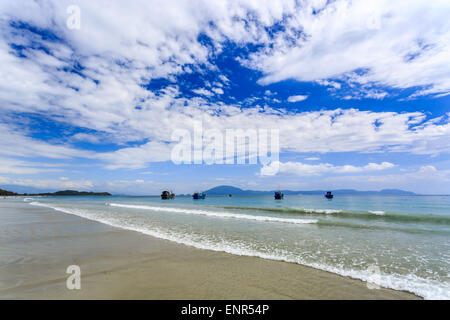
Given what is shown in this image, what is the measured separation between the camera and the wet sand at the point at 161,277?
5.04 m

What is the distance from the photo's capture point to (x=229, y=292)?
17.0 ft

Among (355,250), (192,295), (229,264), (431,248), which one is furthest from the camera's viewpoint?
(431,248)

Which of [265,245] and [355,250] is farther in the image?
[265,245]

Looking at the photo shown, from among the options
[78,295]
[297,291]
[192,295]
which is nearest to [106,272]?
[78,295]

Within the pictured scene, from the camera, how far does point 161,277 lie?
6.04 meters

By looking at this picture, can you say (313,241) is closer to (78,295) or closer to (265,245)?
(265,245)

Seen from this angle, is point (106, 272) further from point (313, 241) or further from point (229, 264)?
point (313, 241)

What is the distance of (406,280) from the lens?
6.24 meters

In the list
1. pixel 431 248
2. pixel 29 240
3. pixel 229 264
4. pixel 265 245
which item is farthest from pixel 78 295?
pixel 431 248

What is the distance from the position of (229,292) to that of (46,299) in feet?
14.0

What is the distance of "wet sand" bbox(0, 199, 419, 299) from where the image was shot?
198 inches
